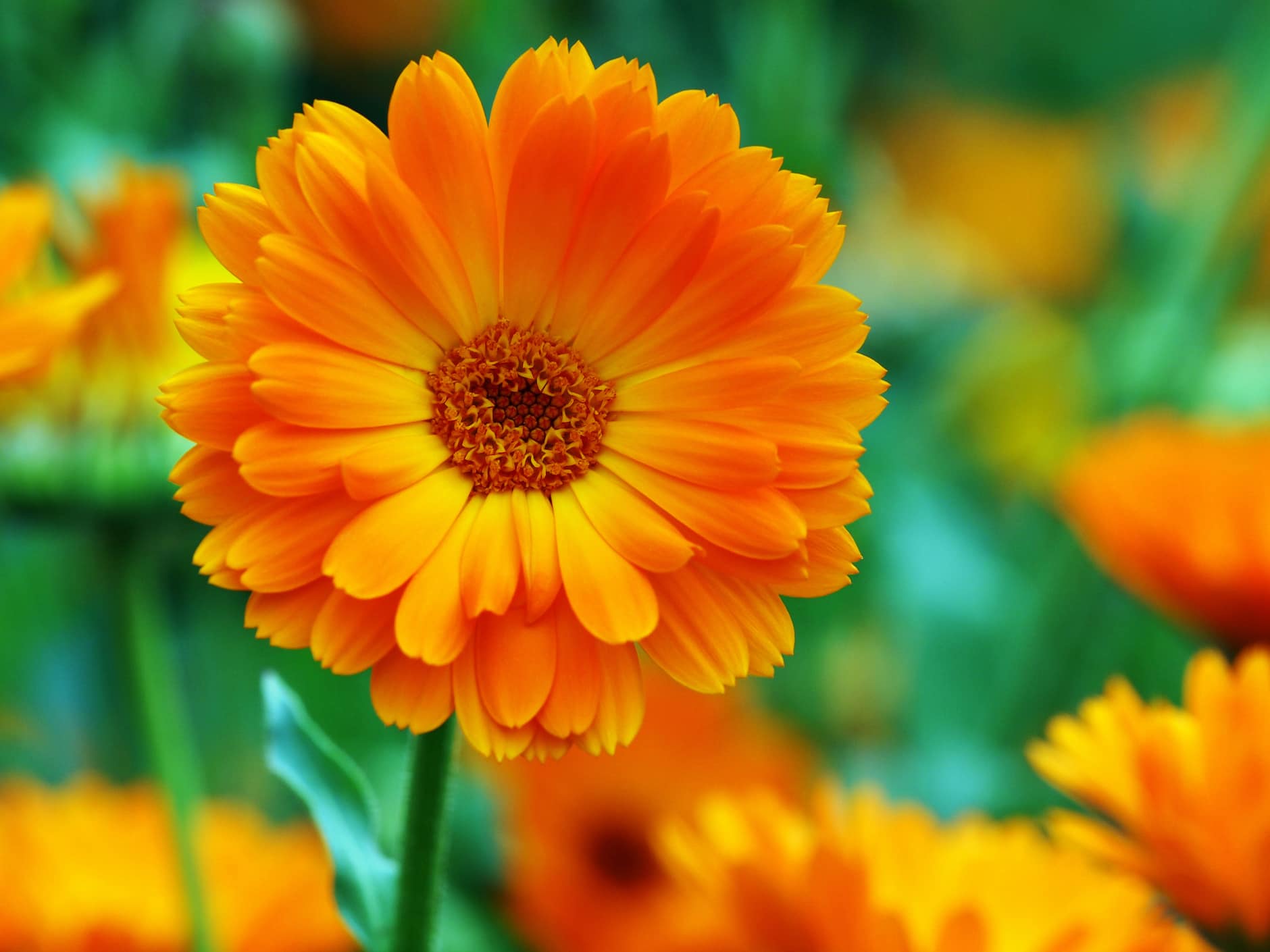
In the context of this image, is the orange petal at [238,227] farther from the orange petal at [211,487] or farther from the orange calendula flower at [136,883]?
the orange calendula flower at [136,883]

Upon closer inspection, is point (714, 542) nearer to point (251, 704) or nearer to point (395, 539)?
point (395, 539)

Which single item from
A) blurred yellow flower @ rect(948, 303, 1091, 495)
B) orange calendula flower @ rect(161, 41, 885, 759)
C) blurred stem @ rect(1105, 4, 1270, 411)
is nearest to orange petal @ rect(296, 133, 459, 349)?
orange calendula flower @ rect(161, 41, 885, 759)

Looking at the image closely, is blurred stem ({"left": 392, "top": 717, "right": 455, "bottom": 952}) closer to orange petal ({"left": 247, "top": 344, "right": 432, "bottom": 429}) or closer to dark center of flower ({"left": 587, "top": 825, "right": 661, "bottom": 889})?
orange petal ({"left": 247, "top": 344, "right": 432, "bottom": 429})

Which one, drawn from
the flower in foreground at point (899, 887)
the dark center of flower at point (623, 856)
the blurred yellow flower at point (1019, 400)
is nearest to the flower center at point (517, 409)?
the flower in foreground at point (899, 887)

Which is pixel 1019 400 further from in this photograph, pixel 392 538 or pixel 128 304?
pixel 392 538

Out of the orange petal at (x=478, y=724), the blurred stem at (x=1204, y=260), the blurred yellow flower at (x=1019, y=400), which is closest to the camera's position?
the orange petal at (x=478, y=724)

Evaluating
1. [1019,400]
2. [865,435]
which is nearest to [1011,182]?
[1019,400]

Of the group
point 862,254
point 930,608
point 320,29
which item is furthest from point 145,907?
point 320,29
